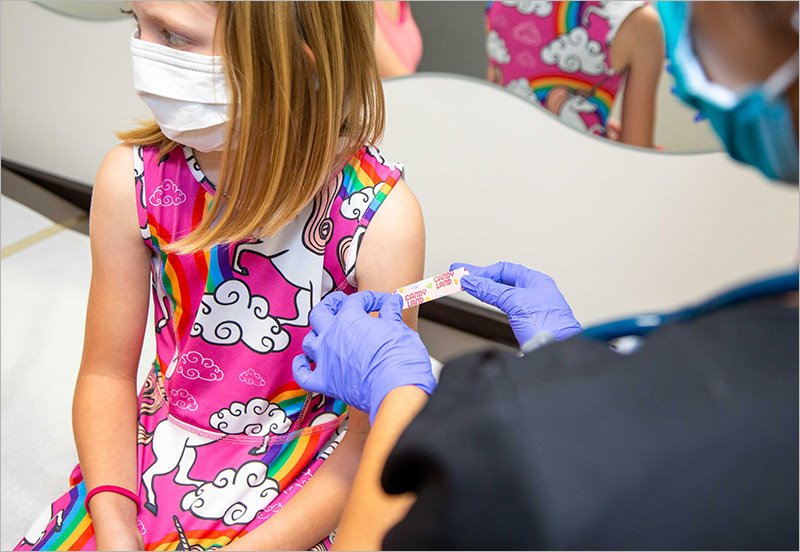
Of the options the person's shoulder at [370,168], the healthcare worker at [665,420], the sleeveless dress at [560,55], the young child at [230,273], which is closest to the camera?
the healthcare worker at [665,420]

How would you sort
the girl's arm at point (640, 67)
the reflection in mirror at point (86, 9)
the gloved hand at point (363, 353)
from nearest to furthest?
the gloved hand at point (363, 353) < the girl's arm at point (640, 67) < the reflection in mirror at point (86, 9)

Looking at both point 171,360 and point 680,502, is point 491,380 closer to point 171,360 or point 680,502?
point 680,502

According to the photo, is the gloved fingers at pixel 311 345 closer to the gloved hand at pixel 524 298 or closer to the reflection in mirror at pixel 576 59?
the gloved hand at pixel 524 298

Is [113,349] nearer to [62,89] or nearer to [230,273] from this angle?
[230,273]

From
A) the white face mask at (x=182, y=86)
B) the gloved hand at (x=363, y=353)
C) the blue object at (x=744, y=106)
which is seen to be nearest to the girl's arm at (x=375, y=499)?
the gloved hand at (x=363, y=353)

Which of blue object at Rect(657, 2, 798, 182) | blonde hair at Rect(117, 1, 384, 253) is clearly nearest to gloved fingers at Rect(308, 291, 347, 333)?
blonde hair at Rect(117, 1, 384, 253)

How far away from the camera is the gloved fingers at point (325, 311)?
2.85ft

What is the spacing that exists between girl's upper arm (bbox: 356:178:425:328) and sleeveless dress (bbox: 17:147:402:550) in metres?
0.01

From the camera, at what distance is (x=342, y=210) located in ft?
3.10

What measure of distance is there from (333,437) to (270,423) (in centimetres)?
9

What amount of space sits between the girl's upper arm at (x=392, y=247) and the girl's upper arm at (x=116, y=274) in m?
0.31

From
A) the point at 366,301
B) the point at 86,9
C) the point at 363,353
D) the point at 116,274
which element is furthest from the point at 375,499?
the point at 86,9

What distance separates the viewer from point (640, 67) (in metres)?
1.52

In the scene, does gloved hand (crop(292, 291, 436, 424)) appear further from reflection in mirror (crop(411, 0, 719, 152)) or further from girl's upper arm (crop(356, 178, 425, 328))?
reflection in mirror (crop(411, 0, 719, 152))
